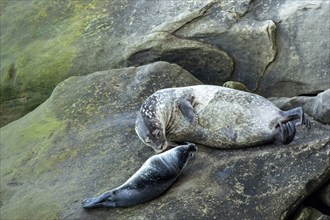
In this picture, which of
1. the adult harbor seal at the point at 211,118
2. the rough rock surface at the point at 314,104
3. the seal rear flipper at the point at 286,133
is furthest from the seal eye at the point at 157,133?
the rough rock surface at the point at 314,104

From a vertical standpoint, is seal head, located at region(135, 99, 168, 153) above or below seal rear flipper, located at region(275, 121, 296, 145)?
above

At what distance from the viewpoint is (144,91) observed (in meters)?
6.43

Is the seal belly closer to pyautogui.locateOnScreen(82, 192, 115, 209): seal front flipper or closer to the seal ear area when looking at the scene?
the seal ear area

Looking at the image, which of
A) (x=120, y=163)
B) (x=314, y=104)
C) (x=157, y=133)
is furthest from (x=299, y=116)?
(x=120, y=163)

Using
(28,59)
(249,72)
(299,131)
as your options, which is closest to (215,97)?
(299,131)

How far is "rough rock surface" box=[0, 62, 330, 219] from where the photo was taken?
488 centimetres

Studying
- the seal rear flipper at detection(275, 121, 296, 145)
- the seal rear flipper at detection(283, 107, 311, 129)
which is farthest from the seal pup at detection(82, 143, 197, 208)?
the seal rear flipper at detection(283, 107, 311, 129)

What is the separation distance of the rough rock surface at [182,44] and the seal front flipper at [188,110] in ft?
4.28

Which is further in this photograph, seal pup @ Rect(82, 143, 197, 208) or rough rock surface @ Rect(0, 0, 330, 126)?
rough rock surface @ Rect(0, 0, 330, 126)

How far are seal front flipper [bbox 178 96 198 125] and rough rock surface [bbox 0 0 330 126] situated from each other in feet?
4.28

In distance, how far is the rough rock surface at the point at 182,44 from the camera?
6.54m

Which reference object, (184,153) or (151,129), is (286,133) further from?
(151,129)

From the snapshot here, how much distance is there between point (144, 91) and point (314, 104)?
1.62 meters

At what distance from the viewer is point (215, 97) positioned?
18.5ft
